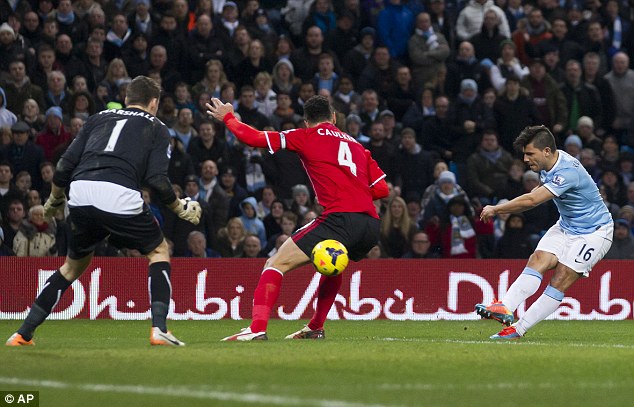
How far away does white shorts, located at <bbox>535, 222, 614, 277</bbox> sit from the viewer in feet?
39.2

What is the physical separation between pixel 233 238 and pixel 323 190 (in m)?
6.76

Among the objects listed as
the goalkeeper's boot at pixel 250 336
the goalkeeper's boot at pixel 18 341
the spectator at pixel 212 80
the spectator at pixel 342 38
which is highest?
the spectator at pixel 342 38

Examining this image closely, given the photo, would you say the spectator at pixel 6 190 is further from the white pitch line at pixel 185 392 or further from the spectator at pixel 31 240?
the white pitch line at pixel 185 392

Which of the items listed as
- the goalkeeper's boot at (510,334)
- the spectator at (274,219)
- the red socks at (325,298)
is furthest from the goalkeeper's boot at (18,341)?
the spectator at (274,219)

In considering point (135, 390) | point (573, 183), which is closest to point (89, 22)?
point (573, 183)

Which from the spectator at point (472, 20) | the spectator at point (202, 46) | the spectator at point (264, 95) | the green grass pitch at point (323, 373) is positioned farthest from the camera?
the spectator at point (472, 20)

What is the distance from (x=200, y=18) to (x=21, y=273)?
5722mm

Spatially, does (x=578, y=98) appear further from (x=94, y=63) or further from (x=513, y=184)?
(x=94, y=63)

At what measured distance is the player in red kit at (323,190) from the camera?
1108 cm

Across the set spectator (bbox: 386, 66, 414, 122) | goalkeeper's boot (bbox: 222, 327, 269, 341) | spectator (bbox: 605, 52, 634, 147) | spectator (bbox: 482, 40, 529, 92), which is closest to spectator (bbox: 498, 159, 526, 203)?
spectator (bbox: 482, 40, 529, 92)

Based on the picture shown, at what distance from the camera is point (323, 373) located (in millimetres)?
8219

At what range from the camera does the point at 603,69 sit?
21641mm

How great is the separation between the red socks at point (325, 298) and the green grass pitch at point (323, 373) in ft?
2.46

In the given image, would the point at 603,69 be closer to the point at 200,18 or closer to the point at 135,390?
the point at 200,18
